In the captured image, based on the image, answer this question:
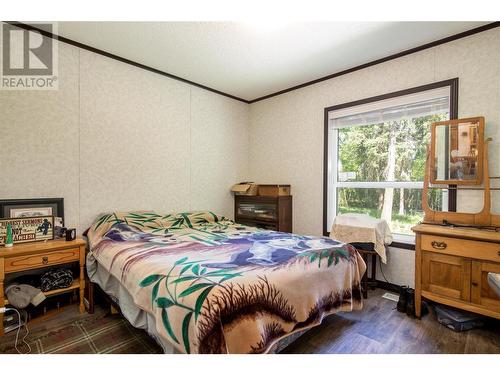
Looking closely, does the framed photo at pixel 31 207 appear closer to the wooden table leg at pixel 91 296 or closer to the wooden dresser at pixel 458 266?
the wooden table leg at pixel 91 296

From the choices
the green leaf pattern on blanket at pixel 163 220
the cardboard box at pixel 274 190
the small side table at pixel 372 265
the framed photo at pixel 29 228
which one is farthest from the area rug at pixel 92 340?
the cardboard box at pixel 274 190

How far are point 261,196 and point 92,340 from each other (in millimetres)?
2504

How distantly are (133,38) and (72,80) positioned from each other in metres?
0.75

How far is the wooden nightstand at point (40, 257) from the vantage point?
6.08 feet

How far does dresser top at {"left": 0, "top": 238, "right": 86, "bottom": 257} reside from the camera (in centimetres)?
188

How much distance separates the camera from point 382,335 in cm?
190

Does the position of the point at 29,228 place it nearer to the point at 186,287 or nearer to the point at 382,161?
the point at 186,287

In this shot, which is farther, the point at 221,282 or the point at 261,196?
the point at 261,196

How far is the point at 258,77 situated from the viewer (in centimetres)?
332

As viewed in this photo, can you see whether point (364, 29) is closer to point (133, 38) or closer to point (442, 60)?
point (442, 60)

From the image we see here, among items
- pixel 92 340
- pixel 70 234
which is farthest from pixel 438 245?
pixel 70 234

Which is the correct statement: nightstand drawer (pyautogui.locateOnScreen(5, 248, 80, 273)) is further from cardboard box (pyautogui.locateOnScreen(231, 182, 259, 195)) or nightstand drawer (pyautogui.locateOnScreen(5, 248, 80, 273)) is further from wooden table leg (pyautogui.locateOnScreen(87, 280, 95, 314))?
cardboard box (pyautogui.locateOnScreen(231, 182, 259, 195))

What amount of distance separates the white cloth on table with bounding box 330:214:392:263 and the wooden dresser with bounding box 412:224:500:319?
45 centimetres

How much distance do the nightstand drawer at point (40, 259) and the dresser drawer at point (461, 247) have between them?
118 inches
